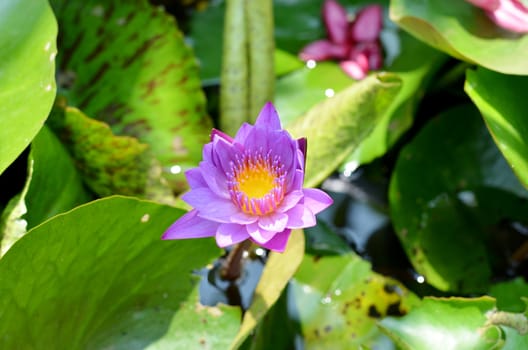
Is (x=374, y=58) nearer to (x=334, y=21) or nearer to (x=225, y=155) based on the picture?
(x=334, y=21)

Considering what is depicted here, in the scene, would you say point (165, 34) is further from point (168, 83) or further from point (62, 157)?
point (62, 157)

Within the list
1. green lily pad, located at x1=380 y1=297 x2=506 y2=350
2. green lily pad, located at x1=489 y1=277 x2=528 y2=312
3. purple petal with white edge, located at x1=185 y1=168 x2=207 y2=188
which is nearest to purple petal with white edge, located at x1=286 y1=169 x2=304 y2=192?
purple petal with white edge, located at x1=185 y1=168 x2=207 y2=188

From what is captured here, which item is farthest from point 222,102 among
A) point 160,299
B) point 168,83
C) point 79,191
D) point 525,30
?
point 525,30

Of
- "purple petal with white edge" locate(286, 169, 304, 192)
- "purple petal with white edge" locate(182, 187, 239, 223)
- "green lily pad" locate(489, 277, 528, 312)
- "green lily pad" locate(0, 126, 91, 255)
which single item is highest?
"purple petal with white edge" locate(286, 169, 304, 192)

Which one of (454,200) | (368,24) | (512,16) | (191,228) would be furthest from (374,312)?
(368,24)

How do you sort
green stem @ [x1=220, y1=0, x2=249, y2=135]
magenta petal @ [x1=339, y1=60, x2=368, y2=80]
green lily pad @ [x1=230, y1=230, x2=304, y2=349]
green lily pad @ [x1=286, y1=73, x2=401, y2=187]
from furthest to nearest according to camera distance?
magenta petal @ [x1=339, y1=60, x2=368, y2=80], green stem @ [x1=220, y1=0, x2=249, y2=135], green lily pad @ [x1=286, y1=73, x2=401, y2=187], green lily pad @ [x1=230, y1=230, x2=304, y2=349]

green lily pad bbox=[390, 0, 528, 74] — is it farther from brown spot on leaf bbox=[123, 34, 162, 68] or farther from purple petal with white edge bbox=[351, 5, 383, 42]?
brown spot on leaf bbox=[123, 34, 162, 68]
